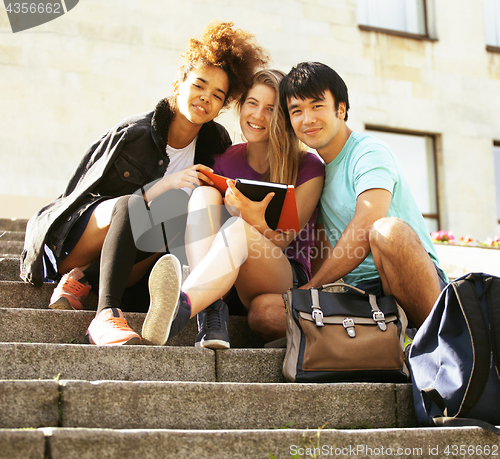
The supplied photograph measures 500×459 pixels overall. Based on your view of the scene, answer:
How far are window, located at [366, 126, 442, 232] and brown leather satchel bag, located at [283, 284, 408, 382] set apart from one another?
6419 mm

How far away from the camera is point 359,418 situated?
189 centimetres

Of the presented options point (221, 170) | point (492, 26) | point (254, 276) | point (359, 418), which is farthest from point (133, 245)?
point (492, 26)

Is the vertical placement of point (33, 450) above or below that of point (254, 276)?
below

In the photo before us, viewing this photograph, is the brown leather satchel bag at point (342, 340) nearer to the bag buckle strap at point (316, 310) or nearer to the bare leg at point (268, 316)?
the bag buckle strap at point (316, 310)

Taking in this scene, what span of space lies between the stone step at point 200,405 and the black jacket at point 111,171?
1.07 metres

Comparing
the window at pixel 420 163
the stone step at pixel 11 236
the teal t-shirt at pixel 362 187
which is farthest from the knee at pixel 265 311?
the window at pixel 420 163

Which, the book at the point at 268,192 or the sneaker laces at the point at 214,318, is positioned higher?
the book at the point at 268,192

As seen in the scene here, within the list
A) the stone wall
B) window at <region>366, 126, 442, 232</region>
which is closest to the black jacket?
the stone wall

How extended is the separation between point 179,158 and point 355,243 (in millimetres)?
1243

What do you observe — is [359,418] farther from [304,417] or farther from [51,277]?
[51,277]

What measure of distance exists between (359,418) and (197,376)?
0.63m

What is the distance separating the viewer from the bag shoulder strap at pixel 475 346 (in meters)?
1.67

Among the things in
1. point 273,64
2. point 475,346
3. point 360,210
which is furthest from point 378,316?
point 273,64

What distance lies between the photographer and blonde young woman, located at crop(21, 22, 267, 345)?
7.44 feet
